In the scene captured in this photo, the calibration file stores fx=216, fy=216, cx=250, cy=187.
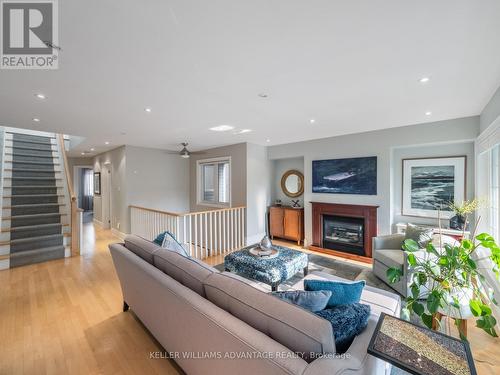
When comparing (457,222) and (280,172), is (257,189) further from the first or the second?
(457,222)

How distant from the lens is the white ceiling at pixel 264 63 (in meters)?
1.26

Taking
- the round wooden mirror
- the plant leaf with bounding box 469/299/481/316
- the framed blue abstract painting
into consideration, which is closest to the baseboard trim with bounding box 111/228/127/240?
the round wooden mirror

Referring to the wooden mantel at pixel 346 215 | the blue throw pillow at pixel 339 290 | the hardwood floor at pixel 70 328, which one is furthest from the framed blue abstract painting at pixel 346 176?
the hardwood floor at pixel 70 328

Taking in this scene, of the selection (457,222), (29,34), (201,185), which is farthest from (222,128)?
(457,222)

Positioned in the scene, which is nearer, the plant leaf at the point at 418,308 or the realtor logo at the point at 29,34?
the realtor logo at the point at 29,34

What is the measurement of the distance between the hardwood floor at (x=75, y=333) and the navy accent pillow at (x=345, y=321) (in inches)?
52.8

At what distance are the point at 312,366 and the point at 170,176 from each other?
19.3ft

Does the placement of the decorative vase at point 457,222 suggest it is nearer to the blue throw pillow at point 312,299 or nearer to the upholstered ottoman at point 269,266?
the upholstered ottoman at point 269,266

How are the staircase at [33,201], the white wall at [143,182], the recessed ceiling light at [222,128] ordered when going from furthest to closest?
the white wall at [143,182]
the staircase at [33,201]
the recessed ceiling light at [222,128]

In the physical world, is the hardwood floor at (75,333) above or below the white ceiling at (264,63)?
below

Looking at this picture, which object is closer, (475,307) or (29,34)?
(475,307)

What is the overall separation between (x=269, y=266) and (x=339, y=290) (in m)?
1.47

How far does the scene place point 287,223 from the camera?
5.32m

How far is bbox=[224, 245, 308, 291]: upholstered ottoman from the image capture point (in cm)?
262
